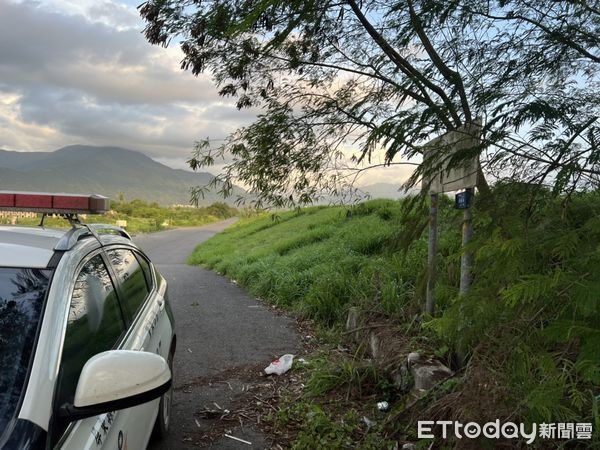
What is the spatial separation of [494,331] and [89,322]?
2.11 meters

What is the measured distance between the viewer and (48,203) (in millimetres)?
2525

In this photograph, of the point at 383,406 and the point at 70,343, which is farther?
the point at 383,406

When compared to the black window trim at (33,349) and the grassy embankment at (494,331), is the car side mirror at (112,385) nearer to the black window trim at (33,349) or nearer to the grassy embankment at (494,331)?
the black window trim at (33,349)

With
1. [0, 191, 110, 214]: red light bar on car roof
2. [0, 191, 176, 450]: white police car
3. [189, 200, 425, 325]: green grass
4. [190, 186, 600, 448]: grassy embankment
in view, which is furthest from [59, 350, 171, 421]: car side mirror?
[189, 200, 425, 325]: green grass

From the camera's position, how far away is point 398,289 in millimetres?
6285

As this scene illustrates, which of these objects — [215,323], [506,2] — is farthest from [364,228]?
[506,2]

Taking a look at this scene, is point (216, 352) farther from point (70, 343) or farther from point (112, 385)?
point (112, 385)

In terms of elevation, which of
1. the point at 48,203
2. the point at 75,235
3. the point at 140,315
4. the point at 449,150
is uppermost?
the point at 449,150

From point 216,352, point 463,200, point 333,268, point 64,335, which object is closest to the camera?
point 64,335

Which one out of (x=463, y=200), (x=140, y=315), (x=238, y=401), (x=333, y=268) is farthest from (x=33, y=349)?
(x=333, y=268)

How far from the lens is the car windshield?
1703 mm

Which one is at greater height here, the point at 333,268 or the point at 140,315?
the point at 140,315

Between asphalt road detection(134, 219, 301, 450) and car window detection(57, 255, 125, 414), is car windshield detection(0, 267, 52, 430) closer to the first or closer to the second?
car window detection(57, 255, 125, 414)

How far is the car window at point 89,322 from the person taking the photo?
1.90 meters
